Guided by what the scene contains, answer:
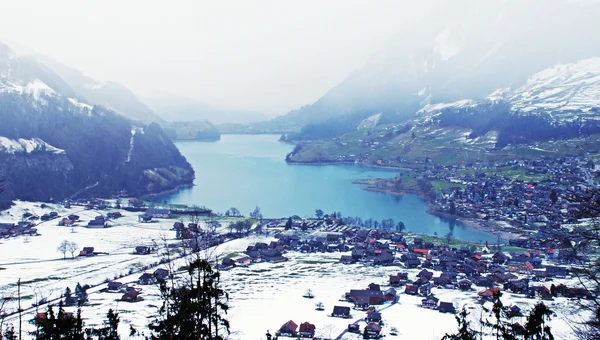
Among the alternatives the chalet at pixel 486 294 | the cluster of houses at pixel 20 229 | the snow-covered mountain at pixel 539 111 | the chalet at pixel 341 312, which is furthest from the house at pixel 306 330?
the snow-covered mountain at pixel 539 111

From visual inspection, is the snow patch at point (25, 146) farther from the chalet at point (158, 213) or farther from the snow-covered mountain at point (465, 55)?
the snow-covered mountain at point (465, 55)

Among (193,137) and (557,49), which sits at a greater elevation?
(557,49)

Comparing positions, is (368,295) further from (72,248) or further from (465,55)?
(465,55)

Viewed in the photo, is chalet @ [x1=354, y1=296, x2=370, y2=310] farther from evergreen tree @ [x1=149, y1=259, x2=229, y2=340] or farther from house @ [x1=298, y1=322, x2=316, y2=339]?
evergreen tree @ [x1=149, y1=259, x2=229, y2=340]

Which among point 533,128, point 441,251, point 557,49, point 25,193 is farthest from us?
point 557,49

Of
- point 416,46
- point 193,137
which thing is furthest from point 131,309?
point 416,46

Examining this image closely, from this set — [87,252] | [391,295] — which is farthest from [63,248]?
[391,295]

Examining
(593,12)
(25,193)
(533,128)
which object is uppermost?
(593,12)

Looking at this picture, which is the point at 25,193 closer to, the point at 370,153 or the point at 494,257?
the point at 494,257
